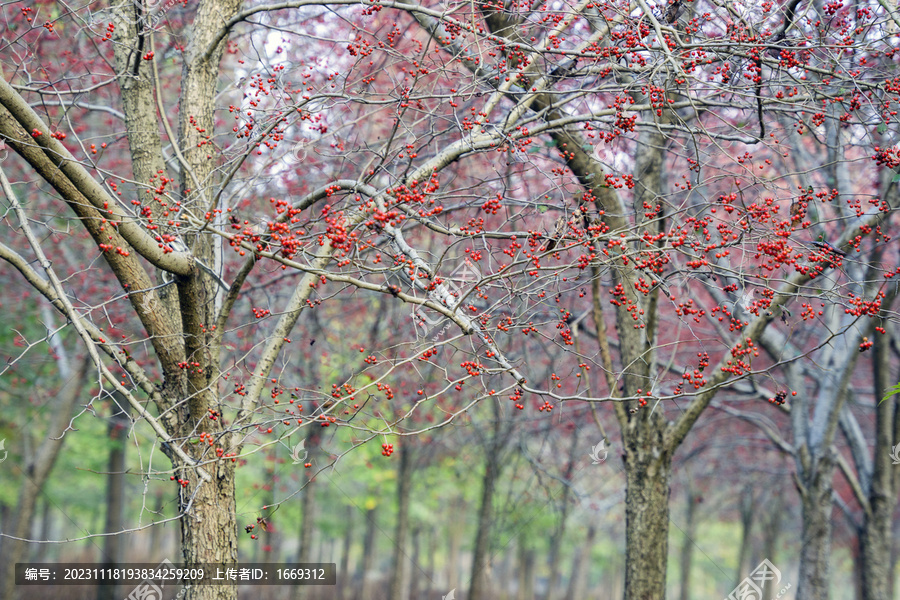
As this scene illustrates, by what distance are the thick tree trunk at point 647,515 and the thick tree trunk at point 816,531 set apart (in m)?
3.27

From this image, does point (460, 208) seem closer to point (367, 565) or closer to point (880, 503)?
point (880, 503)

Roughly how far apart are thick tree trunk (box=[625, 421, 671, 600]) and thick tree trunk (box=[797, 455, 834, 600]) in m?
3.27

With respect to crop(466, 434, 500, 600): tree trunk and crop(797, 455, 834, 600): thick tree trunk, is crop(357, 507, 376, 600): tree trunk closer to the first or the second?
crop(466, 434, 500, 600): tree trunk

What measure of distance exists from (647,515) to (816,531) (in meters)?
3.74

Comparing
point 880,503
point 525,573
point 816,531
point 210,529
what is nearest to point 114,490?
point 210,529

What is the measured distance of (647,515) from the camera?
18.7 ft

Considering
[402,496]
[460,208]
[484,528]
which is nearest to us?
[460,208]

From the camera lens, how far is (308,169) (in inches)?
327

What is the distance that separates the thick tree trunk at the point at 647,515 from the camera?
5.67 meters

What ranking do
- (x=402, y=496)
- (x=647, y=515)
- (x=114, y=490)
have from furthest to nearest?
(x=114, y=490), (x=402, y=496), (x=647, y=515)

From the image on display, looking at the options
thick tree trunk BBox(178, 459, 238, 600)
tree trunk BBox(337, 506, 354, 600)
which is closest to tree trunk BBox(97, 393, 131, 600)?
tree trunk BBox(337, 506, 354, 600)

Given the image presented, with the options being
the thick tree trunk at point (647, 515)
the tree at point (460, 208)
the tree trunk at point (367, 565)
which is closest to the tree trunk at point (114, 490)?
the tree trunk at point (367, 565)

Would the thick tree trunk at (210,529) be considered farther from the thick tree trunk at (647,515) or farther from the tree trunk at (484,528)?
the tree trunk at (484,528)

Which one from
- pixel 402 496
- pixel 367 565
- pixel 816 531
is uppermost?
pixel 402 496
